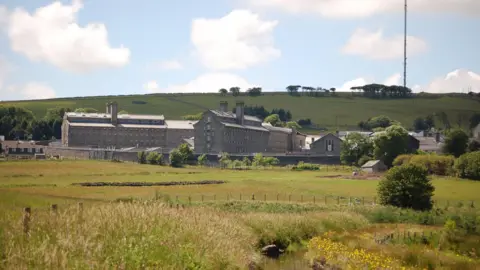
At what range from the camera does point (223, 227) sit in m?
27.8

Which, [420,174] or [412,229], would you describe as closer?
[412,229]

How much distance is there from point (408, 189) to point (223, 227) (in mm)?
29343

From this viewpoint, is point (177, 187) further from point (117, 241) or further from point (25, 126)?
point (25, 126)

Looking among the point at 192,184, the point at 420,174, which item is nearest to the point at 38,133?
the point at 192,184

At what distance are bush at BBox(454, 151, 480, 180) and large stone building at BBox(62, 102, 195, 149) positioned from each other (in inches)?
3217

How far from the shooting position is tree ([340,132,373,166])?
12812cm

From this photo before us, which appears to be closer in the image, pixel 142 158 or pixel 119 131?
pixel 142 158

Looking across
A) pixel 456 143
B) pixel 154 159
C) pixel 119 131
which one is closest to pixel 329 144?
pixel 456 143

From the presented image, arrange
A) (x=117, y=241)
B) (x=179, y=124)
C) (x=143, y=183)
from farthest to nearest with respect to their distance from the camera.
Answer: (x=179, y=124)
(x=143, y=183)
(x=117, y=241)

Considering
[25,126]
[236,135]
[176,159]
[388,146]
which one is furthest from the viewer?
[25,126]

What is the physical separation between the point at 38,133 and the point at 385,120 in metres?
102

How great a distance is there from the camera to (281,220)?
129 feet

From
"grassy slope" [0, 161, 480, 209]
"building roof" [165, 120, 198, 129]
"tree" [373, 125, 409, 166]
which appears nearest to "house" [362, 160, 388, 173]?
"tree" [373, 125, 409, 166]

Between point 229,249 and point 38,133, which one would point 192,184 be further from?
point 38,133
